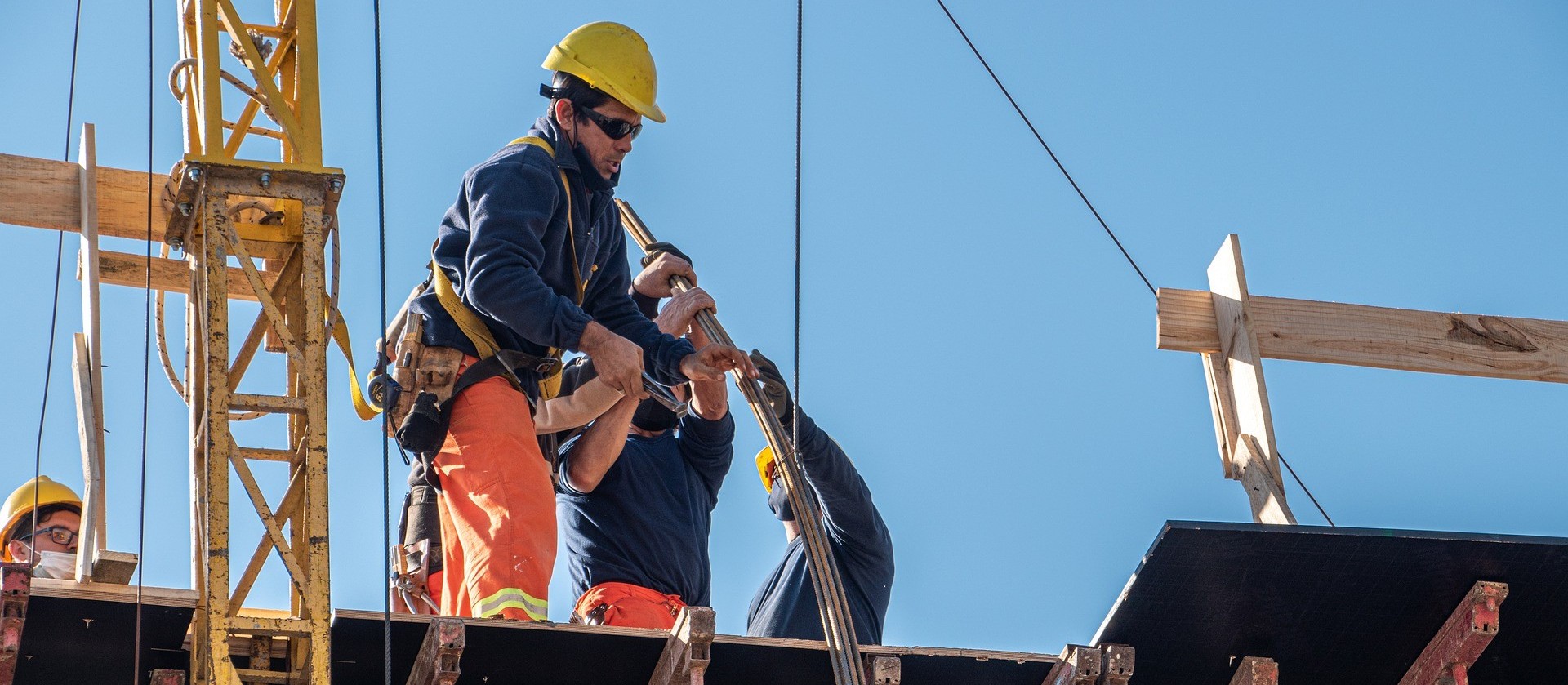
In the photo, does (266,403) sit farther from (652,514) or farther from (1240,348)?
(1240,348)

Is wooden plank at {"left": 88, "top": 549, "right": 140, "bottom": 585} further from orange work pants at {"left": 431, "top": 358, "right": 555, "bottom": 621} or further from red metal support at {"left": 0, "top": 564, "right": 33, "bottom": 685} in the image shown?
orange work pants at {"left": 431, "top": 358, "right": 555, "bottom": 621}

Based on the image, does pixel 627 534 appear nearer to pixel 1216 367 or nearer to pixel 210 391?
pixel 210 391

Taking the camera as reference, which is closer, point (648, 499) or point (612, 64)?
point (612, 64)

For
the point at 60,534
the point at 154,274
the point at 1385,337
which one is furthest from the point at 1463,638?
the point at 60,534

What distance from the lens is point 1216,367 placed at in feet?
28.7

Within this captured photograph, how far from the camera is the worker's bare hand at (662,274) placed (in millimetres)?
8812

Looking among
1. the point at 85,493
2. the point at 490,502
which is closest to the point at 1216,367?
the point at 490,502

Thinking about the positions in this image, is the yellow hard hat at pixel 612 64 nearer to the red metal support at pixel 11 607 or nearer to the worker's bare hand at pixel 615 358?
the worker's bare hand at pixel 615 358

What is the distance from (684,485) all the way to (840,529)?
1.29 meters

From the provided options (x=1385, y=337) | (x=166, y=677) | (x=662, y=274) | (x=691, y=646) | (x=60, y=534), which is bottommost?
(x=691, y=646)

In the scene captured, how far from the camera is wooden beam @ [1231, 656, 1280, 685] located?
7.18m

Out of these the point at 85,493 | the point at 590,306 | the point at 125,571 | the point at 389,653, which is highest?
the point at 590,306

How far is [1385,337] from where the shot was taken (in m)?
8.83

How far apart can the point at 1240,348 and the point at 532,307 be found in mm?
2974
